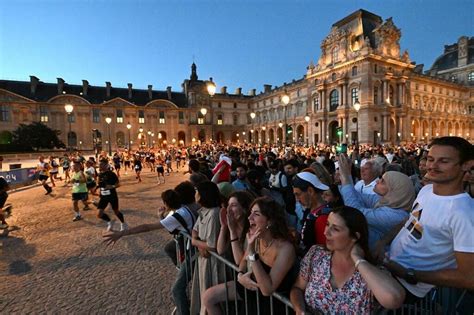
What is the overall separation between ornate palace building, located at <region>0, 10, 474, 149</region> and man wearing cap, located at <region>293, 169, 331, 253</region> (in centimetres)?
3725

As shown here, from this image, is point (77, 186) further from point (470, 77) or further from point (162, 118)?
point (470, 77)

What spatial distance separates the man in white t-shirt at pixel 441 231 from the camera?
A: 5.77ft

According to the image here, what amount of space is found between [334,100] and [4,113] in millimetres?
67639

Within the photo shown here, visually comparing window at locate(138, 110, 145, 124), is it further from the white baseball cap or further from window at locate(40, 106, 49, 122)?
the white baseball cap

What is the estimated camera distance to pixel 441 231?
6.12 feet

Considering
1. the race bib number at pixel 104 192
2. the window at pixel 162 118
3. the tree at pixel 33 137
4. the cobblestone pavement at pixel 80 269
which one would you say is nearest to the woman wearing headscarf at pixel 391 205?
the cobblestone pavement at pixel 80 269

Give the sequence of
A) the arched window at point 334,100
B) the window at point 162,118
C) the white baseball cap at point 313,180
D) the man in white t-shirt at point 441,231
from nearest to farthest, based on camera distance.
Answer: the man in white t-shirt at point 441,231, the white baseball cap at point 313,180, the arched window at point 334,100, the window at point 162,118

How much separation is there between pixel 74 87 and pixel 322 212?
72640mm

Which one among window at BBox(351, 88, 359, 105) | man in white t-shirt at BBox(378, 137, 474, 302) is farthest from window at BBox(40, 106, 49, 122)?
man in white t-shirt at BBox(378, 137, 474, 302)

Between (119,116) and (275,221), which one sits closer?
(275,221)

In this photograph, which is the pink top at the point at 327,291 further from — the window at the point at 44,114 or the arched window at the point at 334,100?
the window at the point at 44,114

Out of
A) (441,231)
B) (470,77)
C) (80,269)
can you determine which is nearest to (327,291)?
(441,231)

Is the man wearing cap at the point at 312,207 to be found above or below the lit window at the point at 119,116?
below

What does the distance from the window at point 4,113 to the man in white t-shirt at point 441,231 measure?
7098 centimetres
